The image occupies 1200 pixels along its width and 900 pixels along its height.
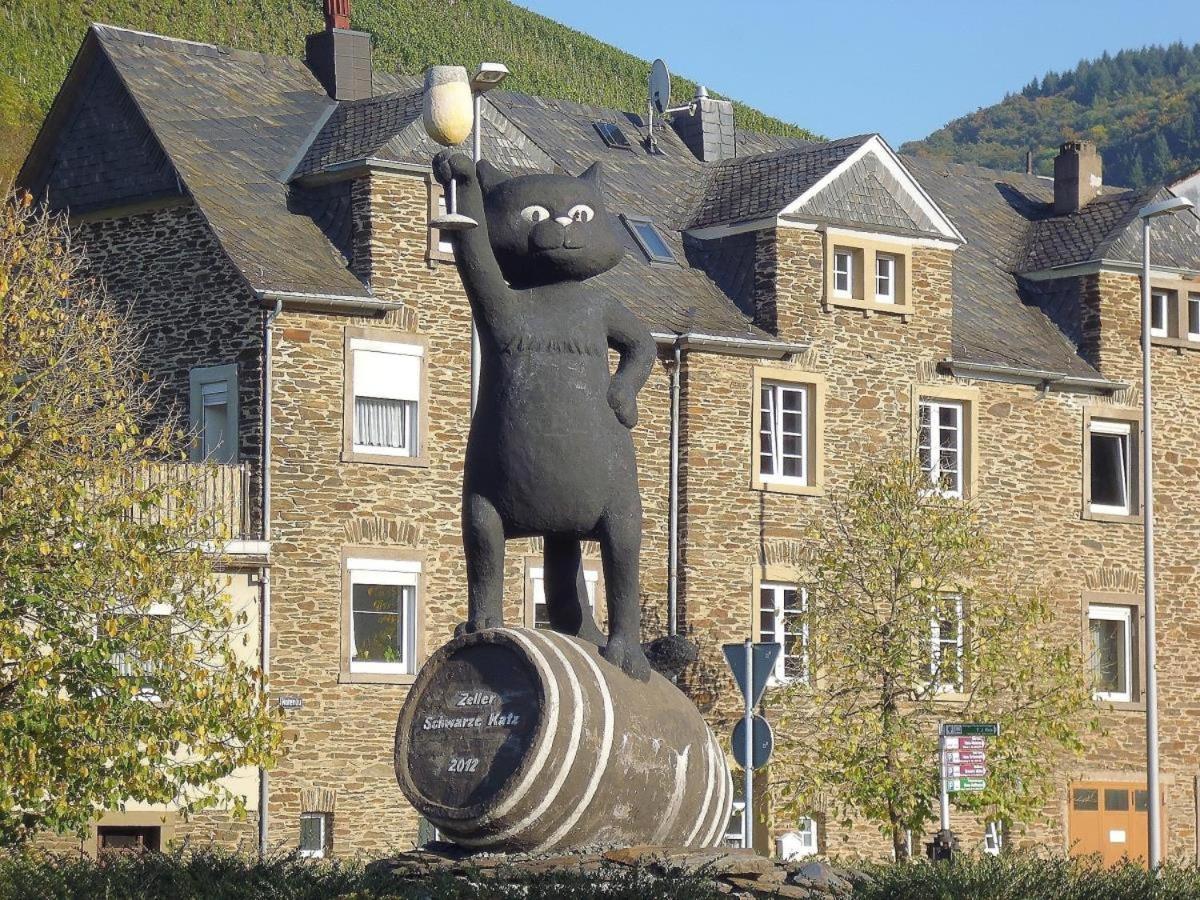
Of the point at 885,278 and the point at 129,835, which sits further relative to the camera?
the point at 885,278

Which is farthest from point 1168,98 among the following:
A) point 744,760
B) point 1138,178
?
point 744,760

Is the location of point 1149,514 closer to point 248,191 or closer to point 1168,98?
point 248,191

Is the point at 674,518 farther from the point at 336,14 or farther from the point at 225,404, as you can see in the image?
the point at 336,14

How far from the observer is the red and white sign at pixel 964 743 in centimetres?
2686

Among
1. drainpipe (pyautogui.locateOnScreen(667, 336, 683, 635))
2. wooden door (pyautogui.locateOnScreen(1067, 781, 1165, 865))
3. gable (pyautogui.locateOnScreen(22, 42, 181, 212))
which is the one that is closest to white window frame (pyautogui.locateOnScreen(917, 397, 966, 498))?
drainpipe (pyautogui.locateOnScreen(667, 336, 683, 635))

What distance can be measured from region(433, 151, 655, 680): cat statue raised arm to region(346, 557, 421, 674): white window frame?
17.6 metres

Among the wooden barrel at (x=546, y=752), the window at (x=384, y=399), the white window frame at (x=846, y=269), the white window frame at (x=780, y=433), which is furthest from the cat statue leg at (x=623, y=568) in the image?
the white window frame at (x=846, y=269)

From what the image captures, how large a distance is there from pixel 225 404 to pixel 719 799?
18.7 metres

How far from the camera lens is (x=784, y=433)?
37.4 meters

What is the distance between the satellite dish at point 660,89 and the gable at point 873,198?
590 cm

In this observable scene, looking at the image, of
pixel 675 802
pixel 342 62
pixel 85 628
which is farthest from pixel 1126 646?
pixel 675 802

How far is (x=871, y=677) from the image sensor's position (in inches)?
1307

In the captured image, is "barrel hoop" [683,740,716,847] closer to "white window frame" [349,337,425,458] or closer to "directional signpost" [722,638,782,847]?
"directional signpost" [722,638,782,847]

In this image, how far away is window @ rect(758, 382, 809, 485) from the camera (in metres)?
37.2
